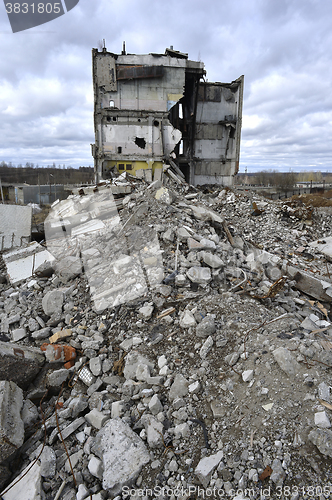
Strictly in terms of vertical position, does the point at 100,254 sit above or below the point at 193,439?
above

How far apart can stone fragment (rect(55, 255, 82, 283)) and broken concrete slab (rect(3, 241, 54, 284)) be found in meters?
0.74

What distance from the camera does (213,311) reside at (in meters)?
3.64

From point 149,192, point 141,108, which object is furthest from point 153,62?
point 149,192

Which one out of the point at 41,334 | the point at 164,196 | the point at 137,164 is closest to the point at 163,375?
the point at 41,334

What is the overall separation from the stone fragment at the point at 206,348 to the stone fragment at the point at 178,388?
34 cm

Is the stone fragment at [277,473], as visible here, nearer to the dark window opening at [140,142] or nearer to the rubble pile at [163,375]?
the rubble pile at [163,375]

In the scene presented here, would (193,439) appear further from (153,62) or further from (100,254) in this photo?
(153,62)

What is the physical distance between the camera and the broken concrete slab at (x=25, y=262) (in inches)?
231

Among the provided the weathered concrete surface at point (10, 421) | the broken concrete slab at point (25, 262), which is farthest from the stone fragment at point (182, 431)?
the broken concrete slab at point (25, 262)

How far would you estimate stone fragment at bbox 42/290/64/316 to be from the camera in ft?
14.4

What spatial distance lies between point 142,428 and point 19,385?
1597 mm

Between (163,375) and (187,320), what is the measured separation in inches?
30.7

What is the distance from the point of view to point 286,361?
2672 mm

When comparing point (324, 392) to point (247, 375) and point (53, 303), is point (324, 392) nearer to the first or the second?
point (247, 375)
